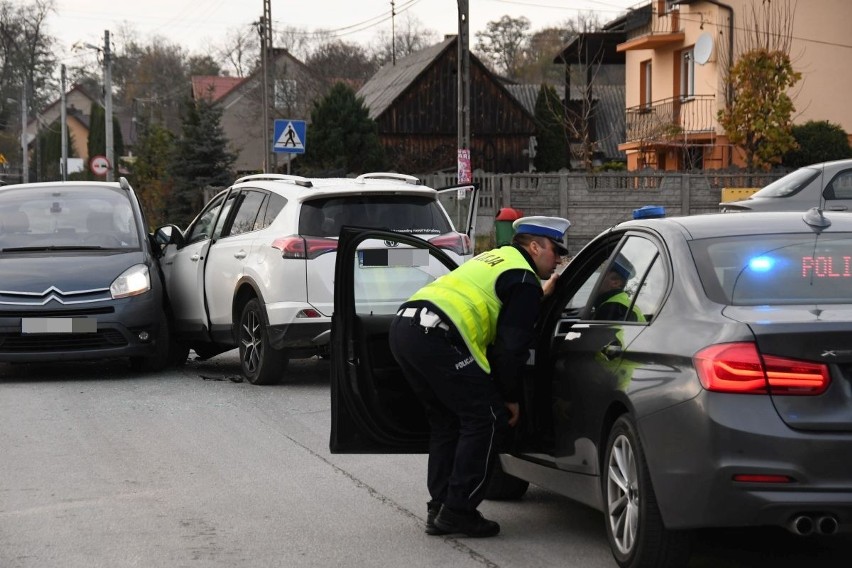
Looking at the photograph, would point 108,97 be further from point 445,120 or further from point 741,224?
point 741,224

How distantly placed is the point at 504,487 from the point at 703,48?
34.9 meters

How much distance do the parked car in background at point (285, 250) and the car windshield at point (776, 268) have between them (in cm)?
511

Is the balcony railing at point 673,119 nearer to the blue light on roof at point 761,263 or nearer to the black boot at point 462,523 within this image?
the black boot at point 462,523

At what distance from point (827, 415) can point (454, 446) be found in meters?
1.98

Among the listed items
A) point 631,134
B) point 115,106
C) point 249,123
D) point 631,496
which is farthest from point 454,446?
point 115,106

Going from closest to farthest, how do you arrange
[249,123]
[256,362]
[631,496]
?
1. [631,496]
2. [256,362]
3. [249,123]

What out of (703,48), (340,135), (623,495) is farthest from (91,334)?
(340,135)

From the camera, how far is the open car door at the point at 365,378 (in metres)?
6.30

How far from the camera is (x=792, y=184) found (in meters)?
17.3

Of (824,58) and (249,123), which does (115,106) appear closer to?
(249,123)

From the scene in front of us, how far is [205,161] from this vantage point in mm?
53125

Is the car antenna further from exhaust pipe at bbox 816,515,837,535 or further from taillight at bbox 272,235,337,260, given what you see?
taillight at bbox 272,235,337,260

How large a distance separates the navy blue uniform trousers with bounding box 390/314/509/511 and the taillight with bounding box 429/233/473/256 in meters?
5.45

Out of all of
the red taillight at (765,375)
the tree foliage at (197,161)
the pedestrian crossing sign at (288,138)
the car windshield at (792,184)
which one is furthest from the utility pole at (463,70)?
the tree foliage at (197,161)
